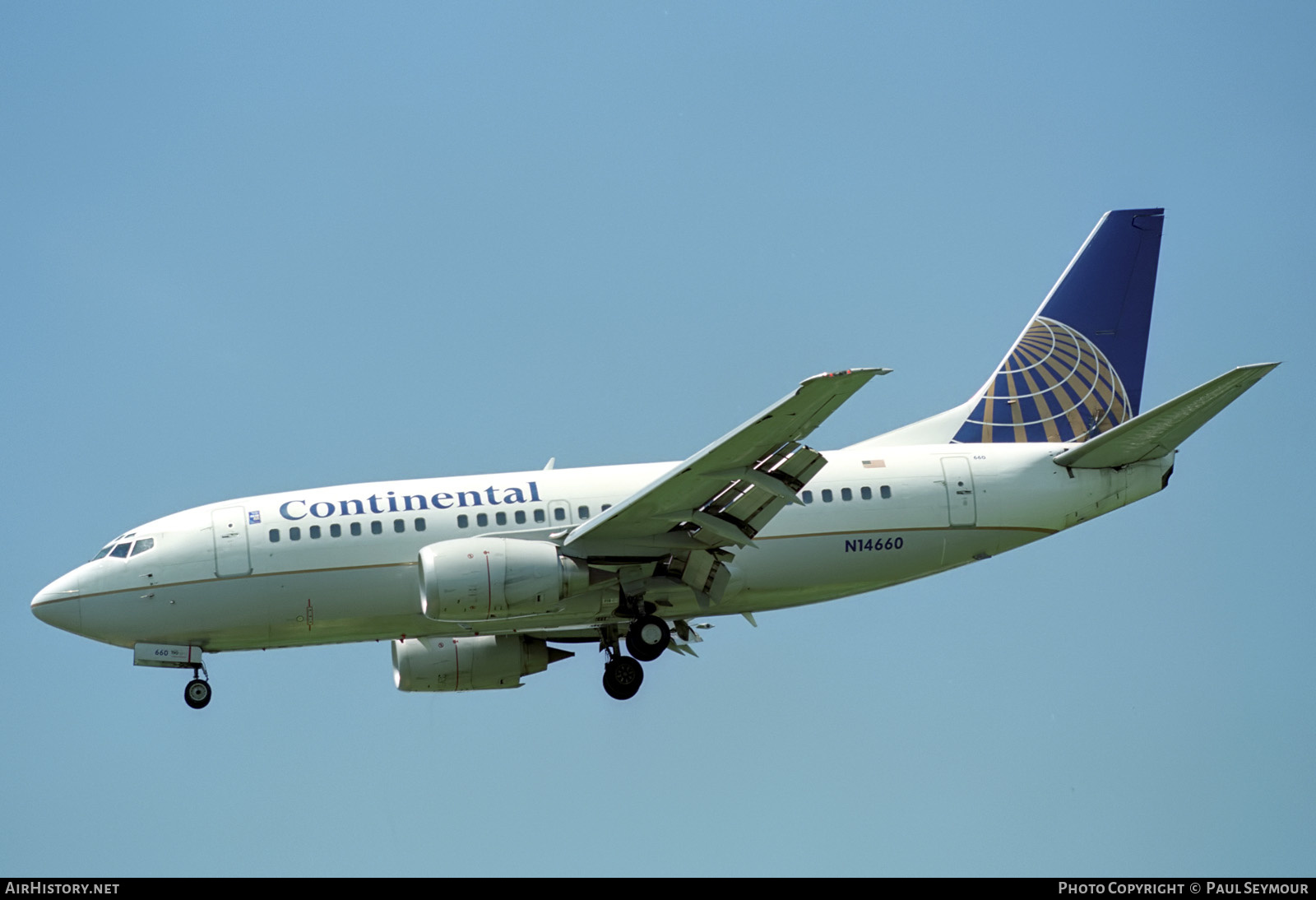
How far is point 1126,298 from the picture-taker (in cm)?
3362

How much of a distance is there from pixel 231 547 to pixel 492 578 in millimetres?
4809

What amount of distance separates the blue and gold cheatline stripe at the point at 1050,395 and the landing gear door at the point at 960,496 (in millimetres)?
1922

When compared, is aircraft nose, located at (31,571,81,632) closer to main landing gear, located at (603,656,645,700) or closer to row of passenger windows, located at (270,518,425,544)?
row of passenger windows, located at (270,518,425,544)

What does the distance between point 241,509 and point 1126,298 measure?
1783 centimetres

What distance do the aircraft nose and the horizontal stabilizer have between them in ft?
56.8

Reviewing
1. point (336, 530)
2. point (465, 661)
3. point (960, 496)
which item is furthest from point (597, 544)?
point (960, 496)

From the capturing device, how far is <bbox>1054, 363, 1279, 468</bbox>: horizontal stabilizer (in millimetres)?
26609

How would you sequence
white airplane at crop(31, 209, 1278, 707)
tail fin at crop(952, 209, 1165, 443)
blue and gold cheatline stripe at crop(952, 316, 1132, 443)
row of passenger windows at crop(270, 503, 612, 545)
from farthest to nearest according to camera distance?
1. tail fin at crop(952, 209, 1165, 443)
2. blue and gold cheatline stripe at crop(952, 316, 1132, 443)
3. row of passenger windows at crop(270, 503, 612, 545)
4. white airplane at crop(31, 209, 1278, 707)

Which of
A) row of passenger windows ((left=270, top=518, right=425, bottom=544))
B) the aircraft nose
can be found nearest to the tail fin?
row of passenger windows ((left=270, top=518, right=425, bottom=544))

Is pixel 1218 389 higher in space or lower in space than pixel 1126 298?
lower

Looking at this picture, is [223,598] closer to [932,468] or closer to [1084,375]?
[932,468]

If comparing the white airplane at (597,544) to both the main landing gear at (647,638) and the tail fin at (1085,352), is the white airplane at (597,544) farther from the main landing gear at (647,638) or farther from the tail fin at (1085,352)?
the tail fin at (1085,352)
